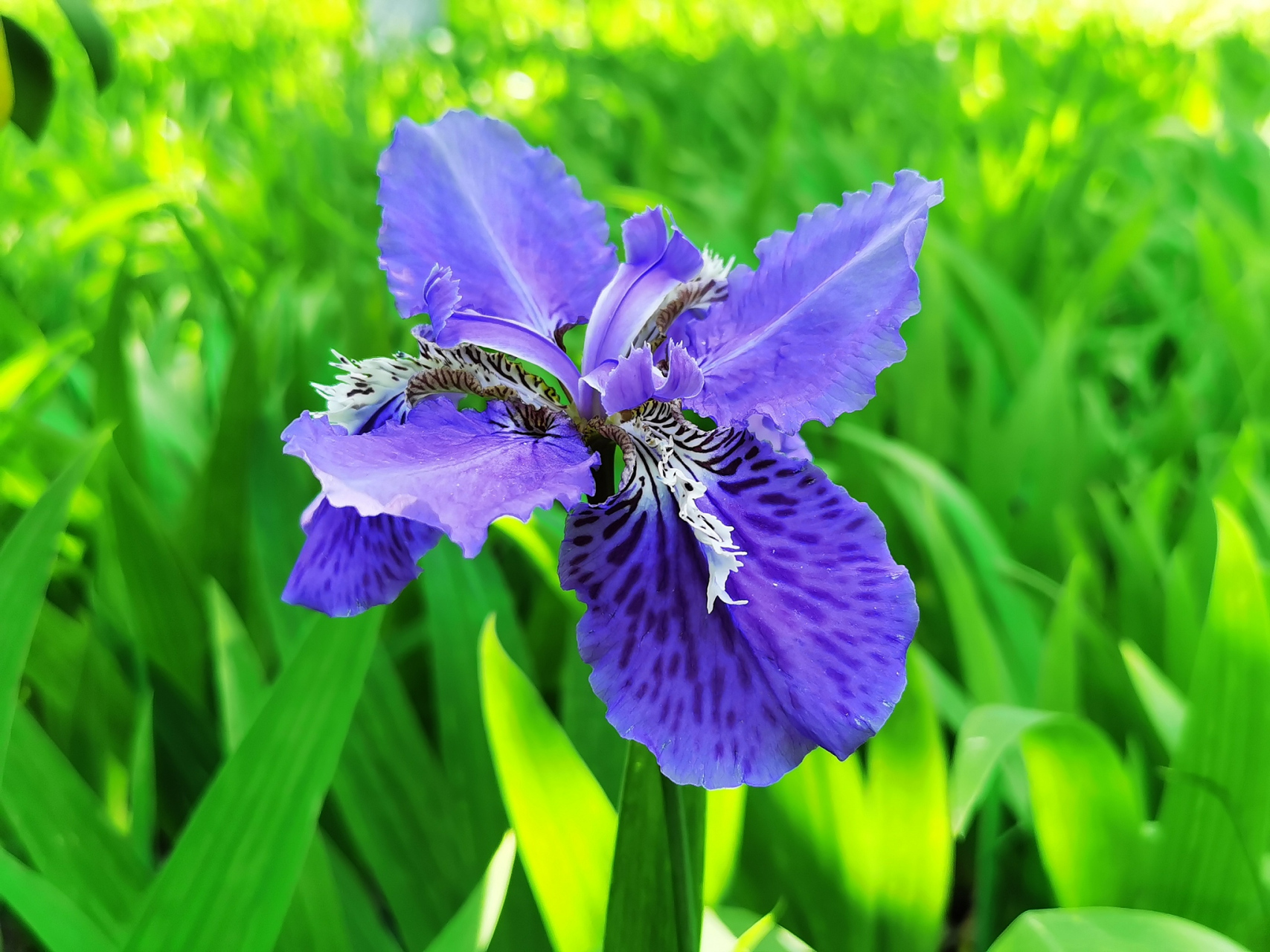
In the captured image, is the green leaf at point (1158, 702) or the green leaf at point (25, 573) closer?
the green leaf at point (25, 573)

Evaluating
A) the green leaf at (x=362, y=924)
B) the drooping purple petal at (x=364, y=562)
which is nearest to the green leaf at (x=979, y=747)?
the drooping purple petal at (x=364, y=562)

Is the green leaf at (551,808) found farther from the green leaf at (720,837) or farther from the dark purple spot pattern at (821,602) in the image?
the dark purple spot pattern at (821,602)

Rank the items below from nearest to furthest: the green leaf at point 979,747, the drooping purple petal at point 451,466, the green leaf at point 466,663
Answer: the drooping purple petal at point 451,466 < the green leaf at point 979,747 < the green leaf at point 466,663

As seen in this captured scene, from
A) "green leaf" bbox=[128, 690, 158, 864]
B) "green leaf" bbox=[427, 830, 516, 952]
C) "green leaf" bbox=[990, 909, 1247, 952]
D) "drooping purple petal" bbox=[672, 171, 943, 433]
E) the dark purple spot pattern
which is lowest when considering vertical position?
"green leaf" bbox=[990, 909, 1247, 952]

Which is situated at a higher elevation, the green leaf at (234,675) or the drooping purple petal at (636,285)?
the drooping purple petal at (636,285)

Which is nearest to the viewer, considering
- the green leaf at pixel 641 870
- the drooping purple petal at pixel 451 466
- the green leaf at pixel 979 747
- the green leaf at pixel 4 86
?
the drooping purple petal at pixel 451 466

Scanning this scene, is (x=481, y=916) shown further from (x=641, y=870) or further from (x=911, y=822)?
(x=911, y=822)

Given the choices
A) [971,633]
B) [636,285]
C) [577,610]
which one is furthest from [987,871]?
[636,285]

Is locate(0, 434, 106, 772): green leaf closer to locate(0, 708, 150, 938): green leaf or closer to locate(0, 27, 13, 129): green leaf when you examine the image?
locate(0, 708, 150, 938): green leaf

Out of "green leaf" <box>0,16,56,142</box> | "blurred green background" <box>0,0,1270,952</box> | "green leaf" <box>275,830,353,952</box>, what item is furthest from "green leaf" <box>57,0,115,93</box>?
"green leaf" <box>275,830,353,952</box>
